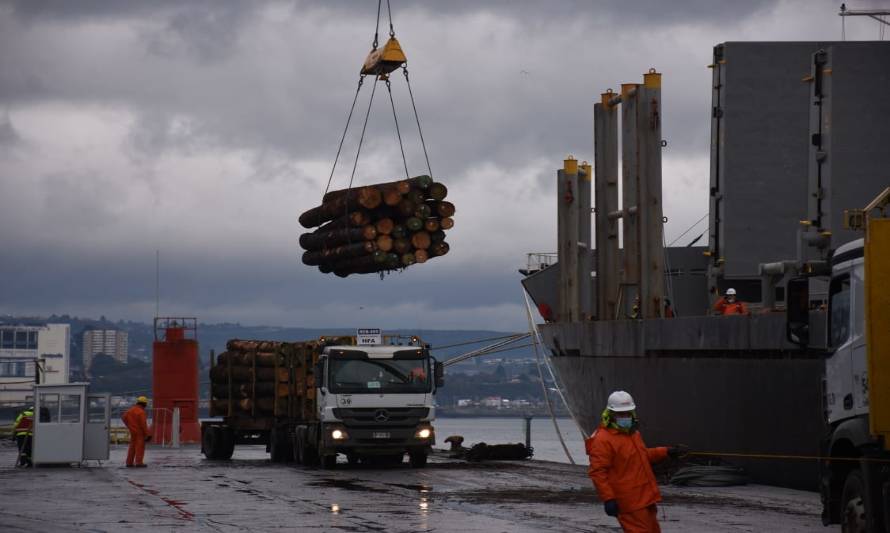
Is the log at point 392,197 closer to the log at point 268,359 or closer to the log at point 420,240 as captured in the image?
the log at point 420,240

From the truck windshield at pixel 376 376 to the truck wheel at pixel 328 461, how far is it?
4.74 ft

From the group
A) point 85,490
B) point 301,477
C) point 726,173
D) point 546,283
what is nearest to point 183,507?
point 85,490

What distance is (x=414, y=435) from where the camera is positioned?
26.4 metres

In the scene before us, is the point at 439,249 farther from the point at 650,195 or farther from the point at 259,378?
the point at 259,378

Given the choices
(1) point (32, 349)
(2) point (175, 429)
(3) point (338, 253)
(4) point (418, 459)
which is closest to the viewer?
(4) point (418, 459)

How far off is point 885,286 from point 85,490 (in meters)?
14.0

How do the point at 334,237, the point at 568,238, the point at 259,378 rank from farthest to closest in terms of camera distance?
1. the point at 568,238
2. the point at 259,378
3. the point at 334,237

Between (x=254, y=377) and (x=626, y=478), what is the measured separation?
22206 millimetres

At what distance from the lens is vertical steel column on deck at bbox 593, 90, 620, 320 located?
3362cm

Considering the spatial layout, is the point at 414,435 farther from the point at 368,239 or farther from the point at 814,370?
the point at 814,370

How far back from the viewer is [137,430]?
28625 millimetres

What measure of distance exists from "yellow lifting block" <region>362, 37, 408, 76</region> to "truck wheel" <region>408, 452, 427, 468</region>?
24.8ft

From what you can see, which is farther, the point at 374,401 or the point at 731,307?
the point at 374,401

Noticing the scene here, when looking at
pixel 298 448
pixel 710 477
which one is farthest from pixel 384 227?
pixel 710 477
